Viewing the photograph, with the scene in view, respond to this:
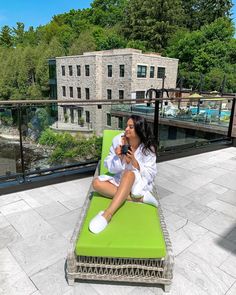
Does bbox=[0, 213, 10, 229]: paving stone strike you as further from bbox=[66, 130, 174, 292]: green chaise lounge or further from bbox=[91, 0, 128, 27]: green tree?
bbox=[91, 0, 128, 27]: green tree

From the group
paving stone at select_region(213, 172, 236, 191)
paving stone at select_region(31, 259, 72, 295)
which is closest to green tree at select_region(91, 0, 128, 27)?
paving stone at select_region(213, 172, 236, 191)

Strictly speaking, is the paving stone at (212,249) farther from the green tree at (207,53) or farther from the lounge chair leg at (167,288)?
the green tree at (207,53)

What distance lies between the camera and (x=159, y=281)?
152 cm

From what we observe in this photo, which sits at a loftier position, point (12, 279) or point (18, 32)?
point (18, 32)

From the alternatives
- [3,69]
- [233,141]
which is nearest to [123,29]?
[3,69]

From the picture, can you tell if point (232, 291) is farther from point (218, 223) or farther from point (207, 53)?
point (207, 53)

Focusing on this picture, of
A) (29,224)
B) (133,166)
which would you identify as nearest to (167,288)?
(133,166)

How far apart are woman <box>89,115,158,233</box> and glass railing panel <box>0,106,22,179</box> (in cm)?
142

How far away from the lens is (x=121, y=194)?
1862 mm

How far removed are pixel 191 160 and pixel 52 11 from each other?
4795 centimetres

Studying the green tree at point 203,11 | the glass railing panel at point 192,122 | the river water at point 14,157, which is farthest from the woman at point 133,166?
the green tree at point 203,11

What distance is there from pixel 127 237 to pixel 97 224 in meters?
0.23

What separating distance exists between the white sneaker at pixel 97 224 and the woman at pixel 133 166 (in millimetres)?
246

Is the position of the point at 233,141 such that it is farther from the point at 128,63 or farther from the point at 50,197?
the point at 128,63
